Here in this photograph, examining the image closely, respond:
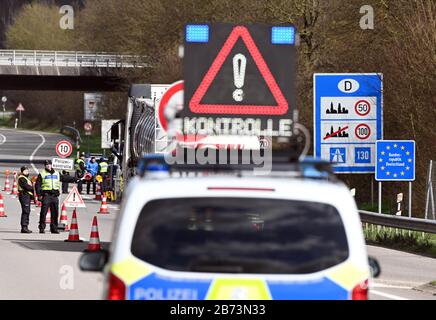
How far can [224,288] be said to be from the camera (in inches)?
271

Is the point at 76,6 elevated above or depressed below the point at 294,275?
above

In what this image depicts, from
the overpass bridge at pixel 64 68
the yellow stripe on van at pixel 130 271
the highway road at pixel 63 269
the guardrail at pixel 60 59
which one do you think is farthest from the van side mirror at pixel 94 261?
the guardrail at pixel 60 59

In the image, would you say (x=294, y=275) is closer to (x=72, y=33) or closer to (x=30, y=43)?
(x=72, y=33)

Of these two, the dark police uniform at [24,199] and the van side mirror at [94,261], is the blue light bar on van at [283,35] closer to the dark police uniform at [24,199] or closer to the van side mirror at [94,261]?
the van side mirror at [94,261]

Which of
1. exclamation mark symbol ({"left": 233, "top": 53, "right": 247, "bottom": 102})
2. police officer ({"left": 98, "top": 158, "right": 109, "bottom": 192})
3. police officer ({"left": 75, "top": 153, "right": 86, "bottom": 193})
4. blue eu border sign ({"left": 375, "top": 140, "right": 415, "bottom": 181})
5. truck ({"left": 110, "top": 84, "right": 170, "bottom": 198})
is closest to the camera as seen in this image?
exclamation mark symbol ({"left": 233, "top": 53, "right": 247, "bottom": 102})

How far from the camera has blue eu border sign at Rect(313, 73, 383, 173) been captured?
26844 mm

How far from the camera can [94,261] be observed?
8055 mm

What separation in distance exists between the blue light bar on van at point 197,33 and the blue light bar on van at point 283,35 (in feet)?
3.54

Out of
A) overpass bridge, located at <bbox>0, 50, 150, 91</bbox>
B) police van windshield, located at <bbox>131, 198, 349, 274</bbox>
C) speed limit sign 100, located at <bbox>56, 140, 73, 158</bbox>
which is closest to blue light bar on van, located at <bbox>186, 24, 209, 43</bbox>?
police van windshield, located at <bbox>131, 198, 349, 274</bbox>

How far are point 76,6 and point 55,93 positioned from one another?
62.8ft

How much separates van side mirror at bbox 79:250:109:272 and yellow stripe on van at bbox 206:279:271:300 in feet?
4.05

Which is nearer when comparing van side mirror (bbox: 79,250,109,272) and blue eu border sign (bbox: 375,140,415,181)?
van side mirror (bbox: 79,250,109,272)

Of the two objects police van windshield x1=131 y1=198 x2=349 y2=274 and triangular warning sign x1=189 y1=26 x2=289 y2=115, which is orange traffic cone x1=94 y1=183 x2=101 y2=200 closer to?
→ triangular warning sign x1=189 y1=26 x2=289 y2=115
